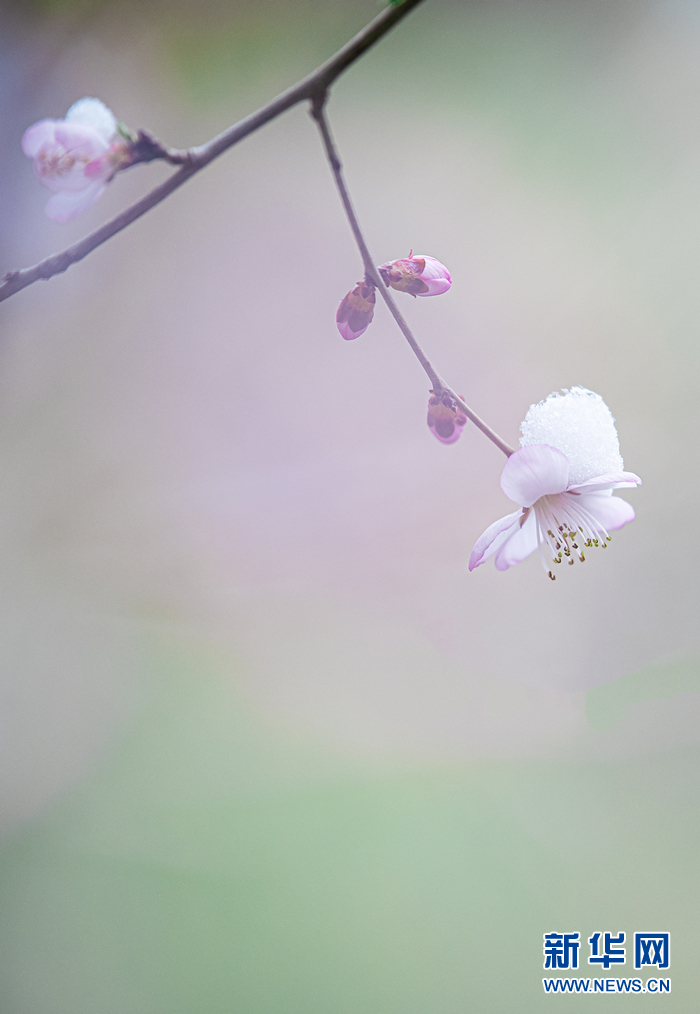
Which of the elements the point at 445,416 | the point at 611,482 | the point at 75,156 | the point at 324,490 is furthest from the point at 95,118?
the point at 324,490

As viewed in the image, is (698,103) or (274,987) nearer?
(274,987)

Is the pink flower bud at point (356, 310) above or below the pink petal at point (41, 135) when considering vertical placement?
below

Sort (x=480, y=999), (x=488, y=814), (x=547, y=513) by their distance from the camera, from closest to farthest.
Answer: (x=547, y=513)
(x=480, y=999)
(x=488, y=814)

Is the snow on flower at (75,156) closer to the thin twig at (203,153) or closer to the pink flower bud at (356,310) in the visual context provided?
the thin twig at (203,153)

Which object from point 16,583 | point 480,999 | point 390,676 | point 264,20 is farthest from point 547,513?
point 264,20

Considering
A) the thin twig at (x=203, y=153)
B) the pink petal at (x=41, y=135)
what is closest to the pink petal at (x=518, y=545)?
the thin twig at (x=203, y=153)

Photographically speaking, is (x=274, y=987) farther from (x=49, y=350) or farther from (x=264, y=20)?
(x=264, y=20)

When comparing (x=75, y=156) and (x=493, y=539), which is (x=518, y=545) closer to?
(x=493, y=539)
